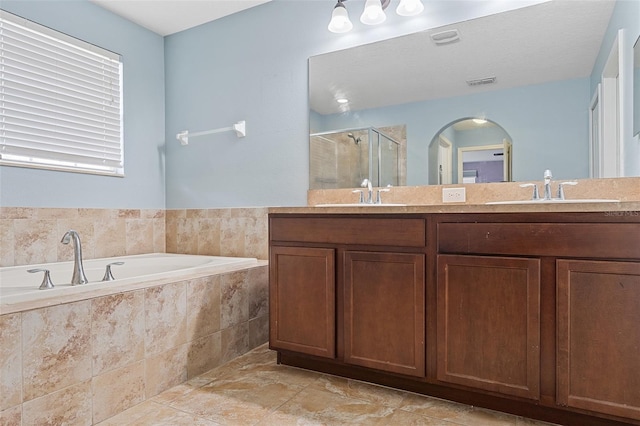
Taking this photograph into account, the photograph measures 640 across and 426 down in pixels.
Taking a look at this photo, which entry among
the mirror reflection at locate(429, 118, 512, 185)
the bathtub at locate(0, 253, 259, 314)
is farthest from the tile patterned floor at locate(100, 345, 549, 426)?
the mirror reflection at locate(429, 118, 512, 185)

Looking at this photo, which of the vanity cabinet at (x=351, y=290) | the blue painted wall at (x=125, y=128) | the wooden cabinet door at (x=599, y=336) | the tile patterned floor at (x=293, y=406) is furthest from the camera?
the blue painted wall at (x=125, y=128)

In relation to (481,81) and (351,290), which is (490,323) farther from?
(481,81)

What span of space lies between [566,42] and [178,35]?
2.88 metres

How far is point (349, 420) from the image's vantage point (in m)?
1.58

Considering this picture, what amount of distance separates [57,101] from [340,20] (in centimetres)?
196

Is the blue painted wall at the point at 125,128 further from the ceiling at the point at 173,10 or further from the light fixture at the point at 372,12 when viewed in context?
the light fixture at the point at 372,12

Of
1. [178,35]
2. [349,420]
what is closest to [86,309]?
[349,420]

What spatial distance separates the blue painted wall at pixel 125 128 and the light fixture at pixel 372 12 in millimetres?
1708

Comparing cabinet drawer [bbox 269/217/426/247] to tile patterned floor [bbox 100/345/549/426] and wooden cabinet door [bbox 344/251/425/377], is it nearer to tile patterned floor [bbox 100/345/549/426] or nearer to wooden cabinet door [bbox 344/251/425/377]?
wooden cabinet door [bbox 344/251/425/377]

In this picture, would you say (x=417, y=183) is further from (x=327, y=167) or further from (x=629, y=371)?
(x=629, y=371)

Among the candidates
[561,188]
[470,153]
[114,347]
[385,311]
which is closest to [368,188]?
[470,153]

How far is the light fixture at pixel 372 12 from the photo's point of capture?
2219mm

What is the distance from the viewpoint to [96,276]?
8.37ft

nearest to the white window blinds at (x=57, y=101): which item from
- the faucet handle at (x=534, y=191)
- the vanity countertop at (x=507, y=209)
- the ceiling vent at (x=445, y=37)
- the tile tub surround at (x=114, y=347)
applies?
the tile tub surround at (x=114, y=347)
